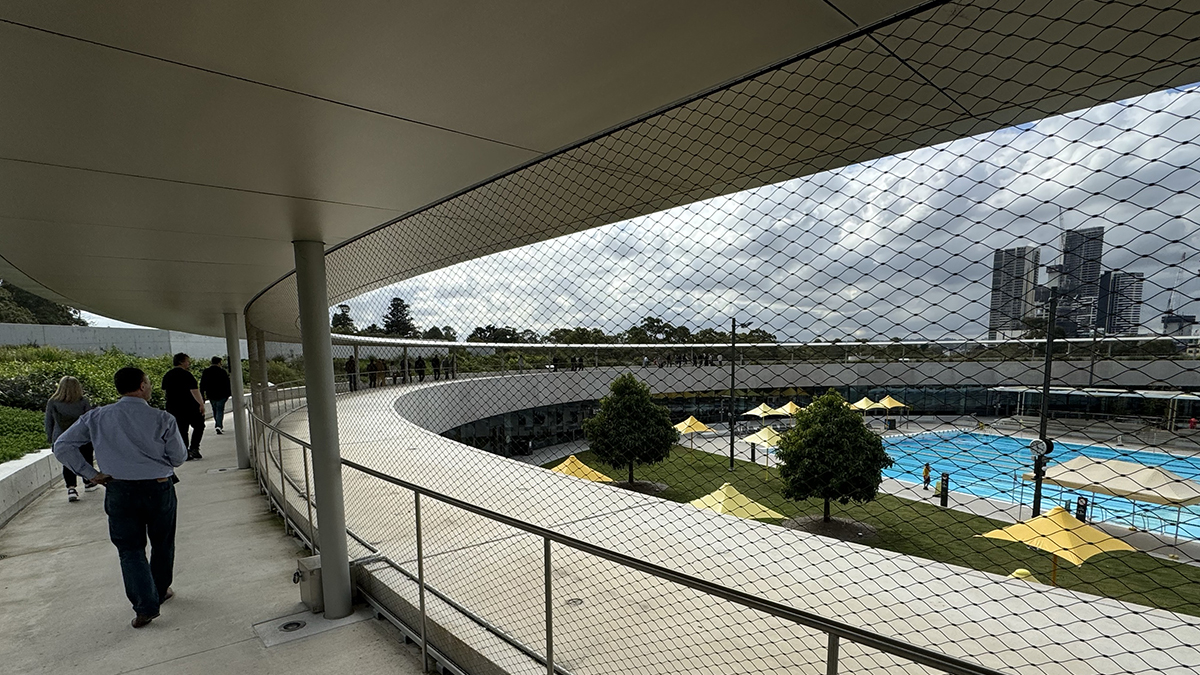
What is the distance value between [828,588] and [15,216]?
3543 mm

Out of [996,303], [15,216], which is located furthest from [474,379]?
[996,303]

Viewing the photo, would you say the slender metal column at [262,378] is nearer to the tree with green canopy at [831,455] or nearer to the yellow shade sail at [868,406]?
the yellow shade sail at [868,406]

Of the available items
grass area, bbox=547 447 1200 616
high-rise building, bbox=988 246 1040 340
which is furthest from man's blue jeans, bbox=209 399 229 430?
high-rise building, bbox=988 246 1040 340

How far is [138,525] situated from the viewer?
7.45 feet

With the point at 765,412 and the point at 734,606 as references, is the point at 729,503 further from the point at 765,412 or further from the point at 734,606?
the point at 765,412

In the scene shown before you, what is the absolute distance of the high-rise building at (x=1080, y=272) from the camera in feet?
4.80

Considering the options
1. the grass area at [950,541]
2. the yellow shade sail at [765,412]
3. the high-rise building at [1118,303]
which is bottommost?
the grass area at [950,541]

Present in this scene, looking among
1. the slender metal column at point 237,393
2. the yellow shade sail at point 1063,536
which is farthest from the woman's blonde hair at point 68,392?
the yellow shade sail at point 1063,536

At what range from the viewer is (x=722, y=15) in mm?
906

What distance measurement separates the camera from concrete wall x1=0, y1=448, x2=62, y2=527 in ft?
12.5

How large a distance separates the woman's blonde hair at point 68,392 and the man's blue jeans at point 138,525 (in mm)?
1855

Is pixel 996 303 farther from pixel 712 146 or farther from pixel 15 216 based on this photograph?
pixel 15 216

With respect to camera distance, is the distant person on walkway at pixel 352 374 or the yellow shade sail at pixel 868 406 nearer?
the yellow shade sail at pixel 868 406

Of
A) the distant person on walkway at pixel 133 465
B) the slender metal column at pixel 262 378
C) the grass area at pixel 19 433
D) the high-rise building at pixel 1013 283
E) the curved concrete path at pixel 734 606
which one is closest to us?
the high-rise building at pixel 1013 283
